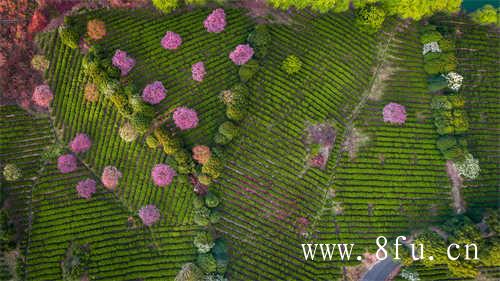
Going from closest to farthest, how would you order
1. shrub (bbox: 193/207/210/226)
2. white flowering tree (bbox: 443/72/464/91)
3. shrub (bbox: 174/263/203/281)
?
shrub (bbox: 174/263/203/281)
shrub (bbox: 193/207/210/226)
white flowering tree (bbox: 443/72/464/91)

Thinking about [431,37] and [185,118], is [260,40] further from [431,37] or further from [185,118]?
[431,37]

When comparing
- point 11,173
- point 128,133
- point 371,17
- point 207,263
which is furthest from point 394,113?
point 11,173

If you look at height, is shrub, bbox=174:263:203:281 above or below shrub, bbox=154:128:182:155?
below

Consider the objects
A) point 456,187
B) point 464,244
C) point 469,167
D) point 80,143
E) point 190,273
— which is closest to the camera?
point 190,273

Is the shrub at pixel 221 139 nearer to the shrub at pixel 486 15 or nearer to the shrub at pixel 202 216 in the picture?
the shrub at pixel 202 216

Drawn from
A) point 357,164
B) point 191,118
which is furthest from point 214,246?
point 357,164

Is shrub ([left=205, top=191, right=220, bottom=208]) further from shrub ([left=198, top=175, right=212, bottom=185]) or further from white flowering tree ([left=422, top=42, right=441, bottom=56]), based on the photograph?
white flowering tree ([left=422, top=42, right=441, bottom=56])

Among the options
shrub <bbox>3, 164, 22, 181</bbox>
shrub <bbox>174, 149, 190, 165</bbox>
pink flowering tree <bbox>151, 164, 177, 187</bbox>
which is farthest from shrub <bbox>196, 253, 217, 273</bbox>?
shrub <bbox>3, 164, 22, 181</bbox>
